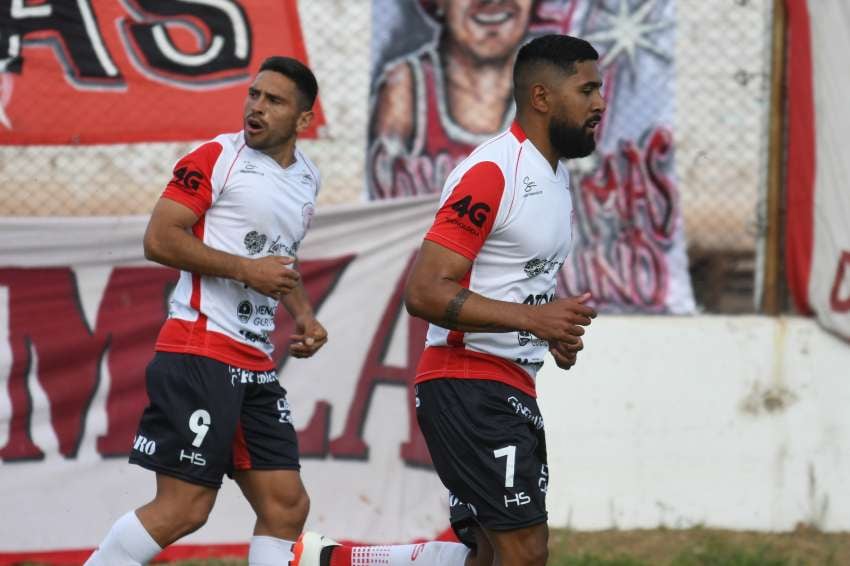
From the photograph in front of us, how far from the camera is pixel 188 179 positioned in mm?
5219

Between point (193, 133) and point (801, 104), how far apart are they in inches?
131

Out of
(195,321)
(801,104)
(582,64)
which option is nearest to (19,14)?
(195,321)

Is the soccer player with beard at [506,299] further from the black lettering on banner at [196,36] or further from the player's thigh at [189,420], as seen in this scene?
the black lettering on banner at [196,36]

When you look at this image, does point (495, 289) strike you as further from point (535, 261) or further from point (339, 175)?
point (339, 175)

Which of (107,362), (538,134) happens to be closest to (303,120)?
(538,134)

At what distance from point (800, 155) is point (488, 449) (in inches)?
144

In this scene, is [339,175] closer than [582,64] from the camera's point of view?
No

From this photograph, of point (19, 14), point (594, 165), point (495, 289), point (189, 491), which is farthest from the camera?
point (594, 165)

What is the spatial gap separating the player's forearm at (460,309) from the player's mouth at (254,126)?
129 cm

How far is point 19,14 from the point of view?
23.1 ft

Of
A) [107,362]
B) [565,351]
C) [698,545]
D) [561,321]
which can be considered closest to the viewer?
[561,321]

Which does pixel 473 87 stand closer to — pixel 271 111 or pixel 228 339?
pixel 271 111

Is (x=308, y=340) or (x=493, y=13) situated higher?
(x=493, y=13)

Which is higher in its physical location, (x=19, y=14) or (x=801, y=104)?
(x=19, y=14)
